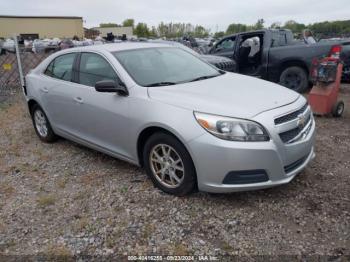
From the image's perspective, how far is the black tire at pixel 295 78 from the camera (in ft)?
26.0

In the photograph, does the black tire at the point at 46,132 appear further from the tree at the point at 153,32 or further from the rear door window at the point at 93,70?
the tree at the point at 153,32

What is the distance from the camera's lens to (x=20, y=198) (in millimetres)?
3646

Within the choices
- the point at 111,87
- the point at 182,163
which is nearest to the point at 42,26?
the point at 111,87

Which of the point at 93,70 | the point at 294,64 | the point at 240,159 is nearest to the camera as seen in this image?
the point at 240,159

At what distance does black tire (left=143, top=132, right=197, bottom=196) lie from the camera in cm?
311

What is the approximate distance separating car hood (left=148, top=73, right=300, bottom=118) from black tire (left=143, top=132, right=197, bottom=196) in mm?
347

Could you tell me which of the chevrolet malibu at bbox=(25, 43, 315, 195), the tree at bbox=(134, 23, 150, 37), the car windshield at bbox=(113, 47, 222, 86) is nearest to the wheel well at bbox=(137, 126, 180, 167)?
the chevrolet malibu at bbox=(25, 43, 315, 195)

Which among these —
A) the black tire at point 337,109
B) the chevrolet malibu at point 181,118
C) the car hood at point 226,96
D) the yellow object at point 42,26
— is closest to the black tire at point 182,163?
the chevrolet malibu at point 181,118

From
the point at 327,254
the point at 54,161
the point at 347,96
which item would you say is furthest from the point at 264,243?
the point at 347,96

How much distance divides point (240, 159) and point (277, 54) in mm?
6011

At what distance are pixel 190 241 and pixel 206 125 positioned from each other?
981 millimetres

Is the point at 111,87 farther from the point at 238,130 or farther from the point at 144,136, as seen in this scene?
the point at 238,130

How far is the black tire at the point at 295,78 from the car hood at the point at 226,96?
458 cm

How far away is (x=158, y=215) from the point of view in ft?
10.3
